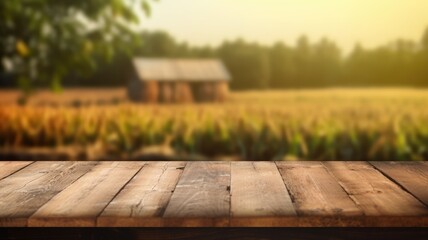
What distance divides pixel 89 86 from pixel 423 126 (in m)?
2.37

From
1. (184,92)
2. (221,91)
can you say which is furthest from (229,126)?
(184,92)

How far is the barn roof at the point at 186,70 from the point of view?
4.55m

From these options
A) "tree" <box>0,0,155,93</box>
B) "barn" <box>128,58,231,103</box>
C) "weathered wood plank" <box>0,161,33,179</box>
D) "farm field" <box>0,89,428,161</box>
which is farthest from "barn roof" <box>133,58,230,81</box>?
"weathered wood plank" <box>0,161,33,179</box>

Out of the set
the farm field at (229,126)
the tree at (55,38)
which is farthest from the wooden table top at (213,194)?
the tree at (55,38)

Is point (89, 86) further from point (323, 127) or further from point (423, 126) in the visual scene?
point (423, 126)

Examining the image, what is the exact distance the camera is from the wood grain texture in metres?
1.26

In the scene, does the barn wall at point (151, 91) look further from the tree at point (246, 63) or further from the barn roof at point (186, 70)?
the tree at point (246, 63)

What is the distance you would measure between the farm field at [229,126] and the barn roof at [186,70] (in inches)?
7.5

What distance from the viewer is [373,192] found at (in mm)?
1488

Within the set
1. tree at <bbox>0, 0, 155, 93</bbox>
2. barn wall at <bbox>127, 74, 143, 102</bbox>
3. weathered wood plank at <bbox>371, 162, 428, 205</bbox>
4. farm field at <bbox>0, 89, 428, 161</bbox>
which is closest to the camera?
weathered wood plank at <bbox>371, 162, 428, 205</bbox>

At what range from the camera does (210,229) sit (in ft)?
4.13

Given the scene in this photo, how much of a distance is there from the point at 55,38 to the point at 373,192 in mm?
3883

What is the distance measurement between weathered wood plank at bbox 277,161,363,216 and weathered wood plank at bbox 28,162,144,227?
0.41m

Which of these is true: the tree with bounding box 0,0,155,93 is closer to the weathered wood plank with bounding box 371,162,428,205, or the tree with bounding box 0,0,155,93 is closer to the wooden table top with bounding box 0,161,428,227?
the wooden table top with bounding box 0,161,428,227
